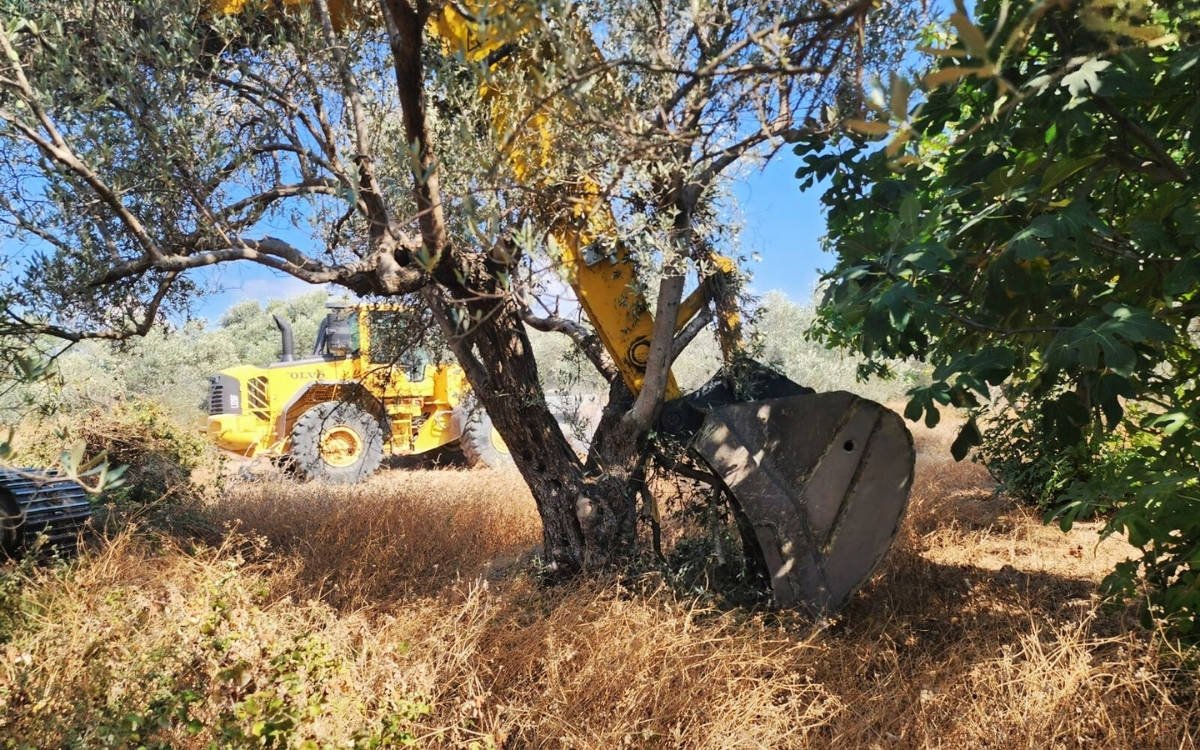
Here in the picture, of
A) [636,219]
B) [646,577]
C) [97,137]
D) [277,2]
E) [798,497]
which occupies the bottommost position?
[646,577]

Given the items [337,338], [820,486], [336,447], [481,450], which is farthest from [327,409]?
[820,486]

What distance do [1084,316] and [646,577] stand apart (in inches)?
93.5

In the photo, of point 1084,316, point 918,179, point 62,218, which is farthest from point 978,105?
point 62,218

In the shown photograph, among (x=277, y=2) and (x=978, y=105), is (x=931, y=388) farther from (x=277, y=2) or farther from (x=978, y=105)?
(x=277, y=2)

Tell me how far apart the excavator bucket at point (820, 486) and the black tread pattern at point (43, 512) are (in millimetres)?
4738

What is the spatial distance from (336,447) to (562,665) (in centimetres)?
825

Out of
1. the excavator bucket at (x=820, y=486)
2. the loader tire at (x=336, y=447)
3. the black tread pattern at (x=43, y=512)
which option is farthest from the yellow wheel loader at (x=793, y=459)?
the loader tire at (x=336, y=447)

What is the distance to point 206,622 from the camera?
303 centimetres

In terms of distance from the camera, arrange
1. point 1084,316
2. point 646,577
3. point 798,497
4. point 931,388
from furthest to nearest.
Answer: point 646,577 < point 798,497 < point 1084,316 < point 931,388

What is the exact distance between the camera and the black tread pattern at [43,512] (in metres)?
5.30

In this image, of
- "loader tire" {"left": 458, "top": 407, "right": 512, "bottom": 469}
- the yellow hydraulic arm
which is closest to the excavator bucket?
the yellow hydraulic arm

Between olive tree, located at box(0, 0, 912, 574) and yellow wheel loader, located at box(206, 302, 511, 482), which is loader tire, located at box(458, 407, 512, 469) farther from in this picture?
olive tree, located at box(0, 0, 912, 574)

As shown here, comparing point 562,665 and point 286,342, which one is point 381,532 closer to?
point 562,665

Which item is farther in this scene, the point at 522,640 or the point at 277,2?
the point at 277,2
